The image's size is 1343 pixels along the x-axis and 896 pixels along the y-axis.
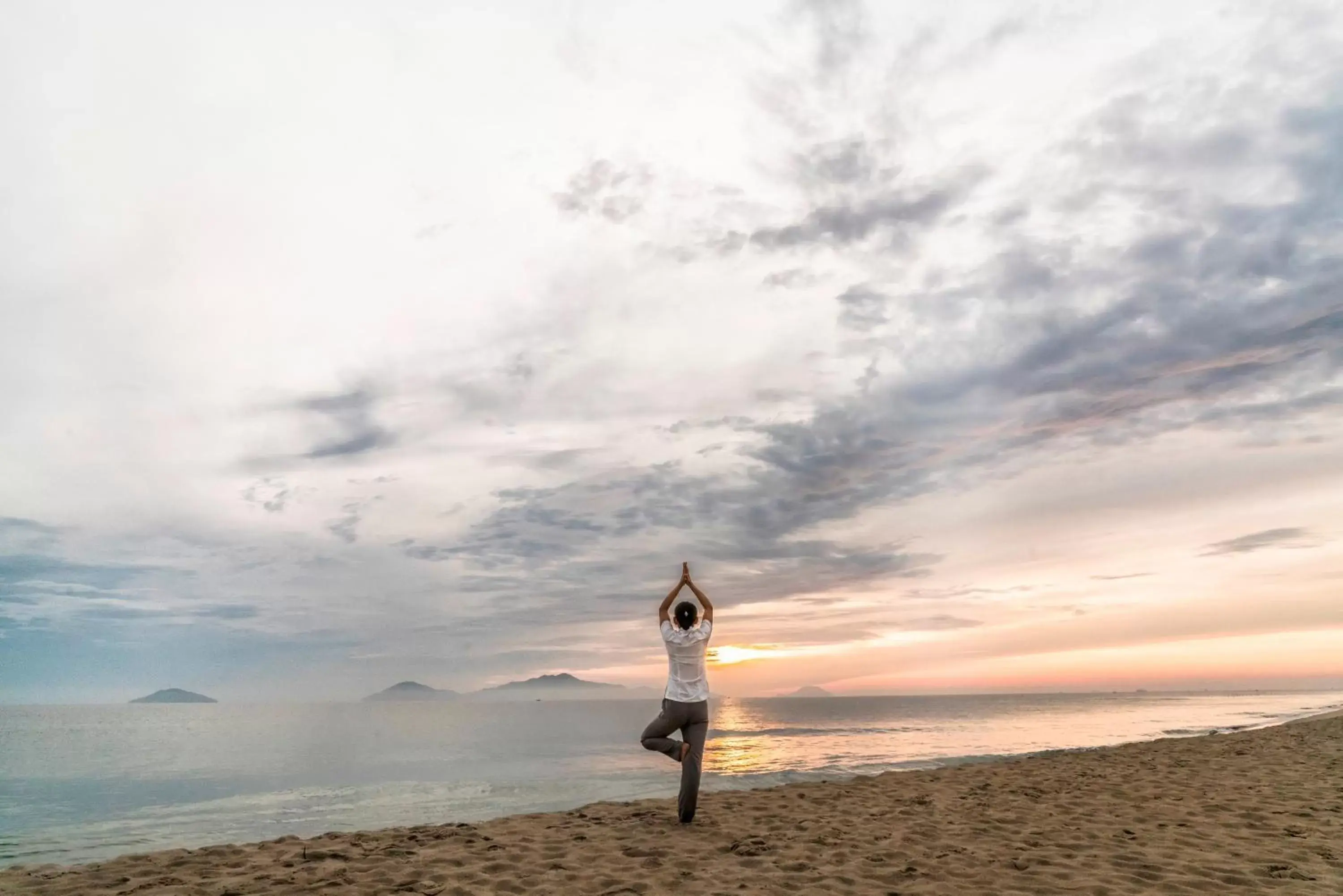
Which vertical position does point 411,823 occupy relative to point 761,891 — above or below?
below

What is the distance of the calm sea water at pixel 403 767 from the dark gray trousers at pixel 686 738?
26.3ft

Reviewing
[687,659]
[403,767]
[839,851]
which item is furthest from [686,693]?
[403,767]

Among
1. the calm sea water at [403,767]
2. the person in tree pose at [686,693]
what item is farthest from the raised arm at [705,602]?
the calm sea water at [403,767]

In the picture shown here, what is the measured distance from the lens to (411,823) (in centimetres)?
1530

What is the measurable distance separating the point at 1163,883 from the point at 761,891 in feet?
11.5

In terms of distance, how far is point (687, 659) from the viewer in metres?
9.35

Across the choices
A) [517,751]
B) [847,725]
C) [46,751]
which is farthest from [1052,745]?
[46,751]

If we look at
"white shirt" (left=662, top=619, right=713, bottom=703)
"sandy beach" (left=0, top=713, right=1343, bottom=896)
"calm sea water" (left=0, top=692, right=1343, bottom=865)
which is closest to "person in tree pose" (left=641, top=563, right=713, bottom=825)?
"white shirt" (left=662, top=619, right=713, bottom=703)

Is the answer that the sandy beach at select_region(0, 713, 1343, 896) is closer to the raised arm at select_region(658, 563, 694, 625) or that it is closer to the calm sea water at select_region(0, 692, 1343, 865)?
the raised arm at select_region(658, 563, 694, 625)

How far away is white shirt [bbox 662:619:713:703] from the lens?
30.5 feet

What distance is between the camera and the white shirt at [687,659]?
9.29 metres

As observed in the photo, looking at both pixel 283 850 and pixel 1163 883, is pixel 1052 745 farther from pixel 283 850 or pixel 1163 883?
pixel 283 850

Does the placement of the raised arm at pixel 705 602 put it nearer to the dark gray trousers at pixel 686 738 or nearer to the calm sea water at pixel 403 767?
the dark gray trousers at pixel 686 738

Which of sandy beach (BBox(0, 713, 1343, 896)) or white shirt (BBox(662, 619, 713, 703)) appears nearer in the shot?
sandy beach (BBox(0, 713, 1343, 896))
